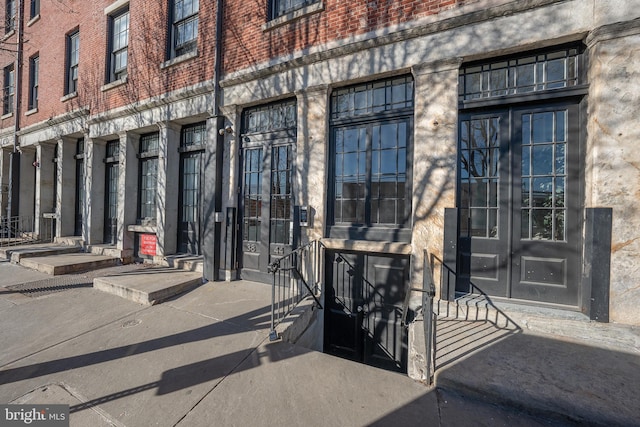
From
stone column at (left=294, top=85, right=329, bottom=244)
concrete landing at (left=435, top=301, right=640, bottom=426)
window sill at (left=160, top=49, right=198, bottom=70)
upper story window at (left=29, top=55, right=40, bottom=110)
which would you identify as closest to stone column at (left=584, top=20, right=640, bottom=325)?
concrete landing at (left=435, top=301, right=640, bottom=426)

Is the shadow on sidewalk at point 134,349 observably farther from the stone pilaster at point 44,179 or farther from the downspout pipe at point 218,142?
the stone pilaster at point 44,179

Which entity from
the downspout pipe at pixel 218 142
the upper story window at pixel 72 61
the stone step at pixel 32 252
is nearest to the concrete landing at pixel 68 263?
the stone step at pixel 32 252

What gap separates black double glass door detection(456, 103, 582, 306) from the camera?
3730 mm

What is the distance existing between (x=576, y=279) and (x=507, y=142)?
2167 millimetres

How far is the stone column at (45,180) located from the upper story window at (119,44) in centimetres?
506

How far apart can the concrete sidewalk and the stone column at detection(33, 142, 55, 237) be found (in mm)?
8551

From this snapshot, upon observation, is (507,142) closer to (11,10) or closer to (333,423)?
(333,423)

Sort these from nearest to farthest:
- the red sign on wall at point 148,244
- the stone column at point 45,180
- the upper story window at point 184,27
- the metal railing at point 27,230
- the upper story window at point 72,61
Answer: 1. the upper story window at point 184,27
2. the red sign on wall at point 148,244
3. the upper story window at point 72,61
4. the metal railing at point 27,230
5. the stone column at point 45,180

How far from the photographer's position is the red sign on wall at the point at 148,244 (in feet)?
24.3

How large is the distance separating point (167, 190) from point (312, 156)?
449 cm

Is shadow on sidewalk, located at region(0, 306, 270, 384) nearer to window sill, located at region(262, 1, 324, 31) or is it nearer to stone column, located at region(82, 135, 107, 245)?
window sill, located at region(262, 1, 324, 31)

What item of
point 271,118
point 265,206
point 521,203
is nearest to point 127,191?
point 265,206

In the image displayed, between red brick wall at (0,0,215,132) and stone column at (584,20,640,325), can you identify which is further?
red brick wall at (0,0,215,132)

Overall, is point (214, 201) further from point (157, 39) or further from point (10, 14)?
Result: point (10, 14)
